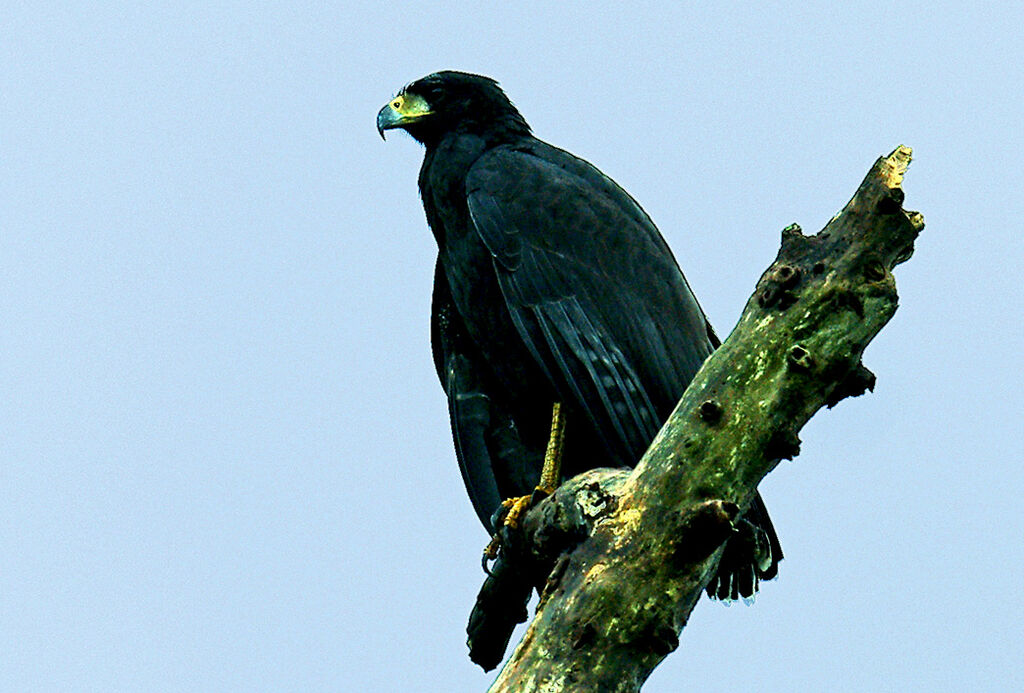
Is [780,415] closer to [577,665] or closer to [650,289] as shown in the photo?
[577,665]

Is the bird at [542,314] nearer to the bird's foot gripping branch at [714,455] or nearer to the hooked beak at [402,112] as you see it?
the hooked beak at [402,112]

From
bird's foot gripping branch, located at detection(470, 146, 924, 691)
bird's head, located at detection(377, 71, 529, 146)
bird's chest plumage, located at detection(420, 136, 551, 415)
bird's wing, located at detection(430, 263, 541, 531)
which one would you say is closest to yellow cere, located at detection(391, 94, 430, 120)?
bird's head, located at detection(377, 71, 529, 146)

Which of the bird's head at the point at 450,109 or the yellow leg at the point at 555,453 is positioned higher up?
the bird's head at the point at 450,109

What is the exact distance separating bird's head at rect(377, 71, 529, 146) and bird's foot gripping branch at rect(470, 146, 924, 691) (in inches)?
150

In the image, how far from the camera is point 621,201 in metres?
7.29

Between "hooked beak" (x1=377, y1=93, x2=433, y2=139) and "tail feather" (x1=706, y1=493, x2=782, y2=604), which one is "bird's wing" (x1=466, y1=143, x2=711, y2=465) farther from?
"hooked beak" (x1=377, y1=93, x2=433, y2=139)

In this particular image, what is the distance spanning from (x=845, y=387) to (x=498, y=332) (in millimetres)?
2863

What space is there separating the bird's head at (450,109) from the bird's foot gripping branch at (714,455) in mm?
3809

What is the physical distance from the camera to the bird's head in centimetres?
772

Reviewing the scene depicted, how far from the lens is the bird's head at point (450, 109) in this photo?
25.3 ft

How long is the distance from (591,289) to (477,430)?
3.33 ft

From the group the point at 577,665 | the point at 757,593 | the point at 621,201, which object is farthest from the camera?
the point at 621,201

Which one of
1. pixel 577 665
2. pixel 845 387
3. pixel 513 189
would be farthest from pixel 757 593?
pixel 513 189

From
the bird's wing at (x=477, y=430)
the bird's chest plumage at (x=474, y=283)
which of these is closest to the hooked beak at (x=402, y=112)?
the bird's chest plumage at (x=474, y=283)
